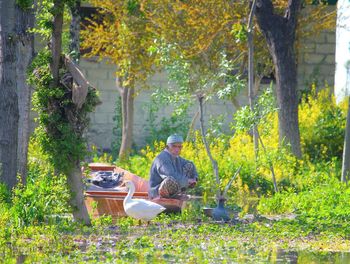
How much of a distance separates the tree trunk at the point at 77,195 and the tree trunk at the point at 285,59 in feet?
23.4

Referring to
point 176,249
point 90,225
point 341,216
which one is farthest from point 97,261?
point 341,216

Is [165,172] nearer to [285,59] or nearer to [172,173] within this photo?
[172,173]

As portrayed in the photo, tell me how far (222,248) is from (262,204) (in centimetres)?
466

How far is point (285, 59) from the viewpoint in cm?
2166

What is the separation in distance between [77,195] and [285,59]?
7915 millimetres

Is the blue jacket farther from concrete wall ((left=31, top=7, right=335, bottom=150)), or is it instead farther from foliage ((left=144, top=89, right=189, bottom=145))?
concrete wall ((left=31, top=7, right=335, bottom=150))

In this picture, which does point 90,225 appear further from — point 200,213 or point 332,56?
point 332,56

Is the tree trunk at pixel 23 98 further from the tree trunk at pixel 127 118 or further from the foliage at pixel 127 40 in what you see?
the tree trunk at pixel 127 118

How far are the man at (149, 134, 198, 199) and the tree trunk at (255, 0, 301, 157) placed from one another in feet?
15.2

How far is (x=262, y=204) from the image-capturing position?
1772cm

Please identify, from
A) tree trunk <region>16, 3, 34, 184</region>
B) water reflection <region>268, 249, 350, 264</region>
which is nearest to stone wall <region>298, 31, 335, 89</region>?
tree trunk <region>16, 3, 34, 184</region>

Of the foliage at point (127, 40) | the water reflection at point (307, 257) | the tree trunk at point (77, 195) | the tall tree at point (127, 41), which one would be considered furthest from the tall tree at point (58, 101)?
the foliage at point (127, 40)

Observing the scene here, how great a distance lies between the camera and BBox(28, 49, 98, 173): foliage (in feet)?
47.6

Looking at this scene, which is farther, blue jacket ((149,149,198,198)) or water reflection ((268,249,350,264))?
blue jacket ((149,149,198,198))
